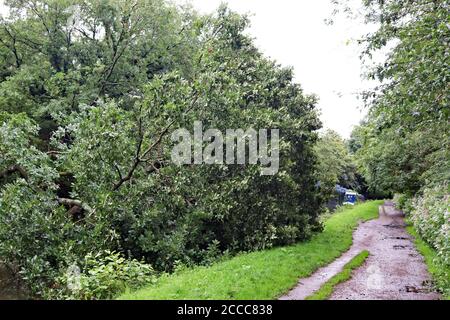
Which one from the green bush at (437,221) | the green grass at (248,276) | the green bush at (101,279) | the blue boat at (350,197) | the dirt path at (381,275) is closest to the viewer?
the green grass at (248,276)

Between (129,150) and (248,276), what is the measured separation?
517cm

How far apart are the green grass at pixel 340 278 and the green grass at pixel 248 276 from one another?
0.66 m

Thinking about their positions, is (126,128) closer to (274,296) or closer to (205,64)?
(205,64)

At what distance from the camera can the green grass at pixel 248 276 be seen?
8.11m

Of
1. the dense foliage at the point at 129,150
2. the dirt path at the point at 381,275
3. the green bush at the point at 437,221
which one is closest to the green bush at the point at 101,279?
the dense foliage at the point at 129,150

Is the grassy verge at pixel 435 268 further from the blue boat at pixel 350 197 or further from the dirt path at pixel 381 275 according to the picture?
the blue boat at pixel 350 197

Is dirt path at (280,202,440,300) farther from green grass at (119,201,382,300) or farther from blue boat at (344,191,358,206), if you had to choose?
blue boat at (344,191,358,206)

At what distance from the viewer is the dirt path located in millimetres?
8906

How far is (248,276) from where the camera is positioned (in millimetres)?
9328

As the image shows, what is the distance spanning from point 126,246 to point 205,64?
6384mm

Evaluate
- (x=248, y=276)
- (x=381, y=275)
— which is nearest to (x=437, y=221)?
(x=381, y=275)

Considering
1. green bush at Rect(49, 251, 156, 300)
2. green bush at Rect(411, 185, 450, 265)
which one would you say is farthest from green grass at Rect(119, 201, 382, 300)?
green bush at Rect(411, 185, 450, 265)

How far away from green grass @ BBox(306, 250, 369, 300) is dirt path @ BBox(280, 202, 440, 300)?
0.13 m
